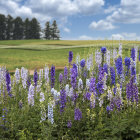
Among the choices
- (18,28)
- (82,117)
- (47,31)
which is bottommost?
(82,117)

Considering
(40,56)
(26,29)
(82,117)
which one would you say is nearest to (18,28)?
(26,29)

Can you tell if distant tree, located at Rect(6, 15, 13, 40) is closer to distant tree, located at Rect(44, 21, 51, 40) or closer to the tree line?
the tree line

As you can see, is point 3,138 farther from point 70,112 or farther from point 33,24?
point 33,24

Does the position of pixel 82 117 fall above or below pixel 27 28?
below

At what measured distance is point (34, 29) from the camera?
9544 cm

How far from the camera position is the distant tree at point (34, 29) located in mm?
95062

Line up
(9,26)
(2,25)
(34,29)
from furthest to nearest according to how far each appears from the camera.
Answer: (34,29)
(9,26)
(2,25)

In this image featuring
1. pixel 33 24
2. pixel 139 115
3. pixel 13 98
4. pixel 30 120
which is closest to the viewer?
pixel 139 115

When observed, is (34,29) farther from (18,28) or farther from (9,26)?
(9,26)

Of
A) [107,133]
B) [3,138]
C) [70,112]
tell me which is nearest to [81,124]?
[70,112]

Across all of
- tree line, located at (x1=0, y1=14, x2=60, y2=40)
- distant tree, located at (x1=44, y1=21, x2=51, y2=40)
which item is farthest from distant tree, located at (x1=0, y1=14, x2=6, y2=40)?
distant tree, located at (x1=44, y1=21, x2=51, y2=40)

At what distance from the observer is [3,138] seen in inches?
207

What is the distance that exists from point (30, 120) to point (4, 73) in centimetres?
234

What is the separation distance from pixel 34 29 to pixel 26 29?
4584 mm
